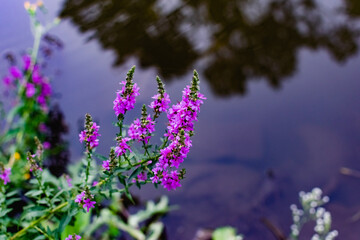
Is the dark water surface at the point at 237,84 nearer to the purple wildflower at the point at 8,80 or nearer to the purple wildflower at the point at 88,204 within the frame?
the purple wildflower at the point at 8,80

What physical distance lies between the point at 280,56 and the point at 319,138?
3.75 ft

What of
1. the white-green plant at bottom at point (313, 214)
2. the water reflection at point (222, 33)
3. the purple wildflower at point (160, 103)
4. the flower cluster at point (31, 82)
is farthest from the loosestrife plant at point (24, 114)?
the white-green plant at bottom at point (313, 214)

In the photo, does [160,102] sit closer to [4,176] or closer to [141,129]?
[141,129]

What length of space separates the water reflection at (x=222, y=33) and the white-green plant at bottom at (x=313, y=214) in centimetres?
135

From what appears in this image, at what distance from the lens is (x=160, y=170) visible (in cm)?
176

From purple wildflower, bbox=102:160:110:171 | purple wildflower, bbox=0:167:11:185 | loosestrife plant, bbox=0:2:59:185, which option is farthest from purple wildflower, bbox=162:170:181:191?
loosestrife plant, bbox=0:2:59:185

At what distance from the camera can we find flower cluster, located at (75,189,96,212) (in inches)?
70.1

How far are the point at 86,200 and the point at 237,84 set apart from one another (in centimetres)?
267

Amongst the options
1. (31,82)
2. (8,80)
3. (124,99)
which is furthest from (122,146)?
(8,80)

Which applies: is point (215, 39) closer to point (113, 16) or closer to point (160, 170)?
point (113, 16)

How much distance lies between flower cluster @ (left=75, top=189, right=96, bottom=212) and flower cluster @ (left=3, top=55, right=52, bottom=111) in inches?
81.2

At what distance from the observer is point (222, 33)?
466 cm

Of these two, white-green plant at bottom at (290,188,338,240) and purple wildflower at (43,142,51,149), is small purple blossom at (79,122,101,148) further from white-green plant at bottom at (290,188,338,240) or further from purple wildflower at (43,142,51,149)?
purple wildflower at (43,142,51,149)

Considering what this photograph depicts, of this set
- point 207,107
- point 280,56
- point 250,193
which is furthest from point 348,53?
point 250,193
